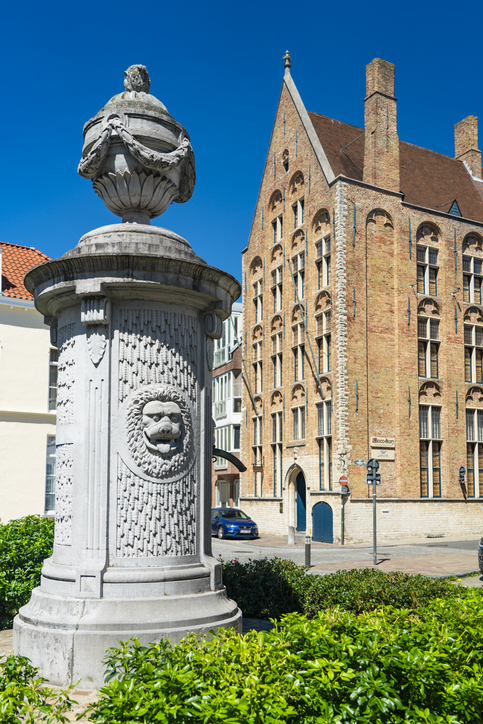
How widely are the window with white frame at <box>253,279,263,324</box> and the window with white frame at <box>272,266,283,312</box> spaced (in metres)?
1.44

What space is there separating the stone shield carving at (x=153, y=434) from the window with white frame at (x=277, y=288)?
101ft

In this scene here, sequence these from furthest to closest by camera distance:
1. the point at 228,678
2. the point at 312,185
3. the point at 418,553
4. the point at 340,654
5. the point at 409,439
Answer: the point at 312,185, the point at 409,439, the point at 418,553, the point at 340,654, the point at 228,678

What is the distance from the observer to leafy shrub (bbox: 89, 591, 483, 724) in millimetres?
3135

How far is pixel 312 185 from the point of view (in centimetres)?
3384

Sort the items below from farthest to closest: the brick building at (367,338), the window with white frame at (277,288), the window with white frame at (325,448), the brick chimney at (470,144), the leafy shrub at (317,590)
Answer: the brick chimney at (470,144), the window with white frame at (277,288), the window with white frame at (325,448), the brick building at (367,338), the leafy shrub at (317,590)

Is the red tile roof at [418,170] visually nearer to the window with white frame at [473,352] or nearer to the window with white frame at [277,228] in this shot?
the window with white frame at [277,228]

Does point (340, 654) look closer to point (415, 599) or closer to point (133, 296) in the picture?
point (133, 296)

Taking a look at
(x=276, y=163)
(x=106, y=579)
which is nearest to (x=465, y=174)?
(x=276, y=163)

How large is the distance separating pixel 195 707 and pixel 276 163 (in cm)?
3761

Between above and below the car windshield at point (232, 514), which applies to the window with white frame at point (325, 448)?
above

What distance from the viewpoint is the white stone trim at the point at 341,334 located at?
29.3m

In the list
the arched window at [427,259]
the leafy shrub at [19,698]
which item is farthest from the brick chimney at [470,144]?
the leafy shrub at [19,698]

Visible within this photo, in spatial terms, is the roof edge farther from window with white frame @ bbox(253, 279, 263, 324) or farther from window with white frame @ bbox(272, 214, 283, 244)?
window with white frame @ bbox(253, 279, 263, 324)

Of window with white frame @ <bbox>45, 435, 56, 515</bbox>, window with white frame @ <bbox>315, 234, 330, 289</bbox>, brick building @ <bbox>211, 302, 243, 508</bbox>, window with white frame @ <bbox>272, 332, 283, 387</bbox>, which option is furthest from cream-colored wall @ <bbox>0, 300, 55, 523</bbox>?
brick building @ <bbox>211, 302, 243, 508</bbox>
